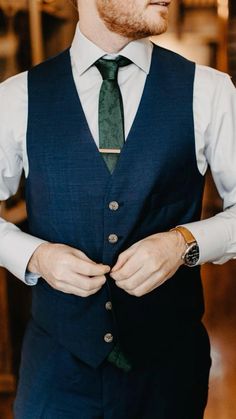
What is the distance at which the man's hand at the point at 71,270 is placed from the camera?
118 cm

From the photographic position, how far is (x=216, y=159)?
1398 mm

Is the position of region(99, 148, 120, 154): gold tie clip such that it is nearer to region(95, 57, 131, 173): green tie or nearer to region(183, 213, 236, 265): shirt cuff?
region(95, 57, 131, 173): green tie

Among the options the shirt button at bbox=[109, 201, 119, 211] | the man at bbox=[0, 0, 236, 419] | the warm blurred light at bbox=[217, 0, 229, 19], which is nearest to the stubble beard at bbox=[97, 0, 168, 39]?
the man at bbox=[0, 0, 236, 419]

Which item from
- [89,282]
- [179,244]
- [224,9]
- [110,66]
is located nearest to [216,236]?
[179,244]

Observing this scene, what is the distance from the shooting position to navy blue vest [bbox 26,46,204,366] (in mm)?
1312

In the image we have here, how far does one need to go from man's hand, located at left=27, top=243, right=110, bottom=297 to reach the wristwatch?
198 mm

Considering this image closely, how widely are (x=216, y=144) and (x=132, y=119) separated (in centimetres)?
19

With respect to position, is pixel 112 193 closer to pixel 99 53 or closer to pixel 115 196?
pixel 115 196

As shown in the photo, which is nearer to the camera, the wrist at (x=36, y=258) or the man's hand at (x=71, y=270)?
the man's hand at (x=71, y=270)

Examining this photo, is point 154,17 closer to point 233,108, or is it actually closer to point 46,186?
point 233,108

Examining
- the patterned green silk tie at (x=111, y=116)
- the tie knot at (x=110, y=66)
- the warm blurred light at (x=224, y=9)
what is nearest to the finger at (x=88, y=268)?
the patterned green silk tie at (x=111, y=116)

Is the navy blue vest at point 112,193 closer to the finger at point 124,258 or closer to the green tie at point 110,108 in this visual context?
the green tie at point 110,108

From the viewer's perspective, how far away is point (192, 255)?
1314mm

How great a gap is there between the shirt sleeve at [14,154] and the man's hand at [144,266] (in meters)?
0.24
